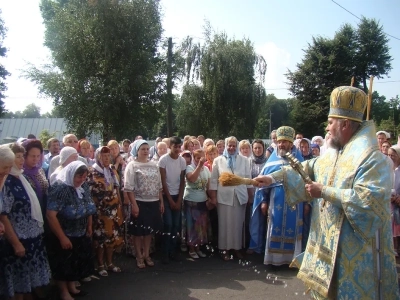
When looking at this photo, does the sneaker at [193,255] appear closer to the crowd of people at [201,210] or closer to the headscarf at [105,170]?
the crowd of people at [201,210]

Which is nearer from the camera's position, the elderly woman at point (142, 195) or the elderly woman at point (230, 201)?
the elderly woman at point (142, 195)

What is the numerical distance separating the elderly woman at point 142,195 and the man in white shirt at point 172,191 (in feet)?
0.75

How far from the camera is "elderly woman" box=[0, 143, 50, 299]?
12.4 feet

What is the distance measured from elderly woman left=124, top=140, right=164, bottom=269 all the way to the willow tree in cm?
1837

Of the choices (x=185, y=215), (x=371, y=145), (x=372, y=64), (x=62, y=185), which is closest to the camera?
(x=371, y=145)

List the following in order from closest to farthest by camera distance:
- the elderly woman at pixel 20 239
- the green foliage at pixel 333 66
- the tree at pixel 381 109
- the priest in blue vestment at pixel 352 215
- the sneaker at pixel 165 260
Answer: the priest in blue vestment at pixel 352 215, the elderly woman at pixel 20 239, the sneaker at pixel 165 260, the green foliage at pixel 333 66, the tree at pixel 381 109

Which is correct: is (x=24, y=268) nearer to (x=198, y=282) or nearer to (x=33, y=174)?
(x=33, y=174)

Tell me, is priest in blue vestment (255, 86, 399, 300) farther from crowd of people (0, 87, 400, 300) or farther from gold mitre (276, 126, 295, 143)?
gold mitre (276, 126, 295, 143)

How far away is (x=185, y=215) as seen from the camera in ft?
21.9

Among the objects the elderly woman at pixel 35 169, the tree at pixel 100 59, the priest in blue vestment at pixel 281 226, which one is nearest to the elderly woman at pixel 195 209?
the priest in blue vestment at pixel 281 226

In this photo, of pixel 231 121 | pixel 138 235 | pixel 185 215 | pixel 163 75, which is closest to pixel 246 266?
pixel 185 215

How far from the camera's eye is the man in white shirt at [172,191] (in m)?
6.22

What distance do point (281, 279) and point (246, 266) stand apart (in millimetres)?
738

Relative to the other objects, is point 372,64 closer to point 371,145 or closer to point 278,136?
point 278,136
